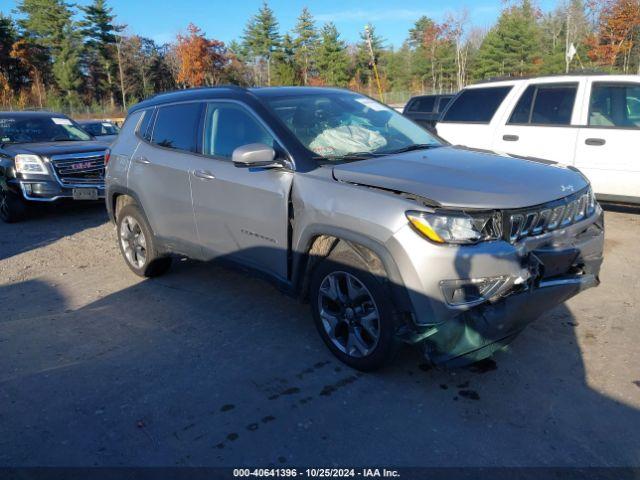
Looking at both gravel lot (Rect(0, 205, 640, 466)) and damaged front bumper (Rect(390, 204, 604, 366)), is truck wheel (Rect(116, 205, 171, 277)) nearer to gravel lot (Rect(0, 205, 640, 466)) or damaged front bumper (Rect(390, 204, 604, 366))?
gravel lot (Rect(0, 205, 640, 466))

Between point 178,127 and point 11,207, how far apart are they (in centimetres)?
524

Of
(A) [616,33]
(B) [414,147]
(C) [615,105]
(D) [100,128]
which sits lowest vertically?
(D) [100,128]

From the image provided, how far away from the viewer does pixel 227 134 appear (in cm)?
431

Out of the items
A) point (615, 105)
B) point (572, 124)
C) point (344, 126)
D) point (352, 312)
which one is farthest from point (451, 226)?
point (615, 105)

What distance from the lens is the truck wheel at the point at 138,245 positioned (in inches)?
208

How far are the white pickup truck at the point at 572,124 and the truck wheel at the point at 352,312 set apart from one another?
11.7ft

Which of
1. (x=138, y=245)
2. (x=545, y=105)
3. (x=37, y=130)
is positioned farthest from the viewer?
(x=37, y=130)

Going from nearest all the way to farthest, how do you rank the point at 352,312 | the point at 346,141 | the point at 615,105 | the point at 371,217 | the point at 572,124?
the point at 371,217, the point at 352,312, the point at 346,141, the point at 615,105, the point at 572,124

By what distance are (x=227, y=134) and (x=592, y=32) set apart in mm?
54008

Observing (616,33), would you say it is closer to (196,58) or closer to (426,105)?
(426,105)

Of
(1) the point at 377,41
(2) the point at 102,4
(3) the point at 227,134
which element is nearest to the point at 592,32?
(1) the point at 377,41

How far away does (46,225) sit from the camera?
8594 mm

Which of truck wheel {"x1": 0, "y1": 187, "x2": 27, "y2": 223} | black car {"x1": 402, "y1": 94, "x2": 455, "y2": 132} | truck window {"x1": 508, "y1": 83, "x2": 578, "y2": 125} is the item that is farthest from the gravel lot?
black car {"x1": 402, "y1": 94, "x2": 455, "y2": 132}

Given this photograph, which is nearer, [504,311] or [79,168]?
[504,311]
